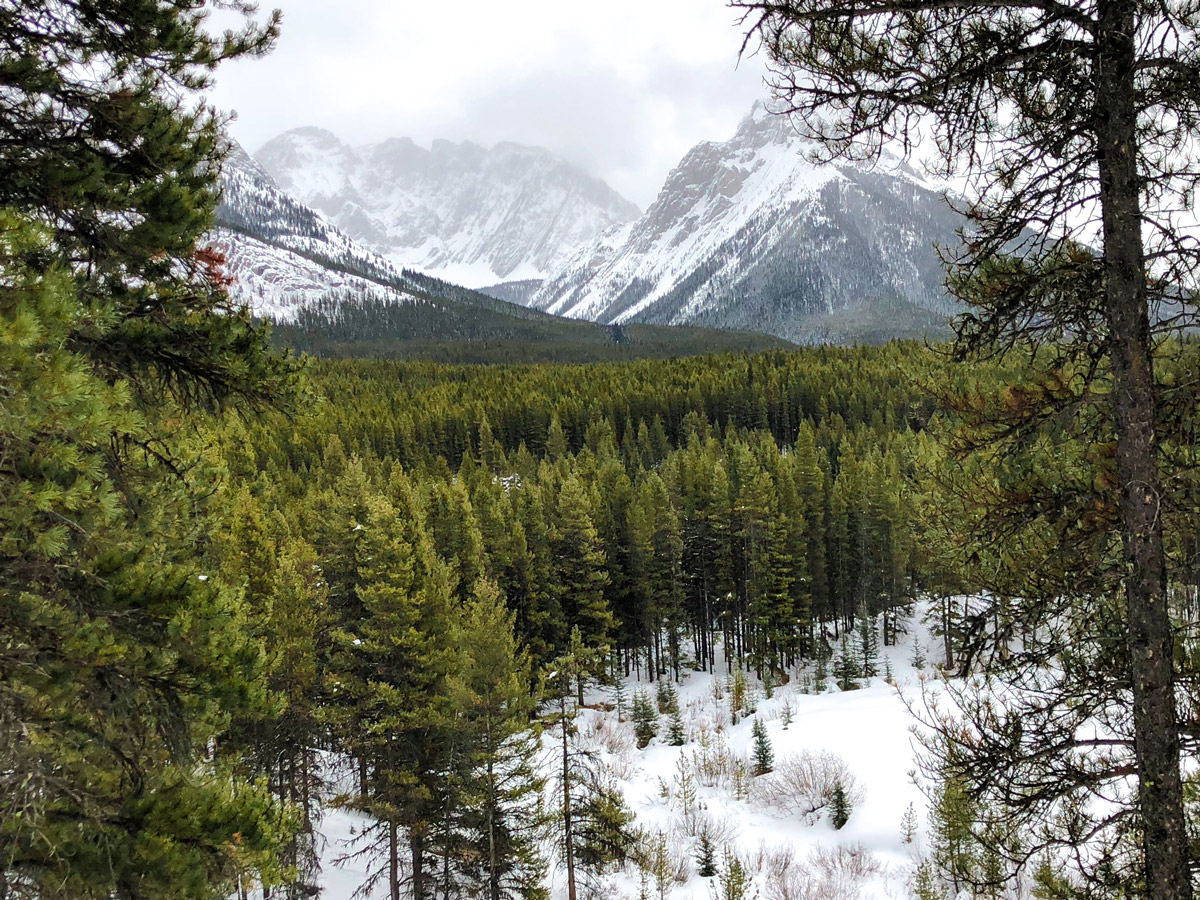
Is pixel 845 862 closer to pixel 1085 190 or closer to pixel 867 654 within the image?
pixel 1085 190

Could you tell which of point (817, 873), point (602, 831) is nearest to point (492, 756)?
point (602, 831)

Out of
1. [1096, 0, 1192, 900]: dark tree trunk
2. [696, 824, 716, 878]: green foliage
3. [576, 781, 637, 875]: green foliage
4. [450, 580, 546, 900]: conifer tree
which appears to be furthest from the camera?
[696, 824, 716, 878]: green foliage

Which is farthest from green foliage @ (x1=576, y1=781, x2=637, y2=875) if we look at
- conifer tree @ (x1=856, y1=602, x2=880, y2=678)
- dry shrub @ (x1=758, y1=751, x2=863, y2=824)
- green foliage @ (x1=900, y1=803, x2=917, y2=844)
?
conifer tree @ (x1=856, y1=602, x2=880, y2=678)

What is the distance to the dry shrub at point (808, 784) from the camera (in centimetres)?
1741

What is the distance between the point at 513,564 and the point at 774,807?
55.0ft

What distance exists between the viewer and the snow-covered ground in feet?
48.5

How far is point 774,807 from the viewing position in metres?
18.4

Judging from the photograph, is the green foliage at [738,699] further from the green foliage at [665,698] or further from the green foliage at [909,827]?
the green foliage at [909,827]

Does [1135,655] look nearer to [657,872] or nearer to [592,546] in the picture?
[657,872]

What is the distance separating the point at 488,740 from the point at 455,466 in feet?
206

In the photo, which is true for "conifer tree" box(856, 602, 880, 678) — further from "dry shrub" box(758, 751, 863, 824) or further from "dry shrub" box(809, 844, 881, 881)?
"dry shrub" box(809, 844, 881, 881)

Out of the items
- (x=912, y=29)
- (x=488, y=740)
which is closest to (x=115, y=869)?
(x=912, y=29)

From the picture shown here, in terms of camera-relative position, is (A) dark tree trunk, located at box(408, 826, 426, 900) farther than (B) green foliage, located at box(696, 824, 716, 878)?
No

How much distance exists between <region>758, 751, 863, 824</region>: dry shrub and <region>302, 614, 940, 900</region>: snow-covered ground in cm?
8
